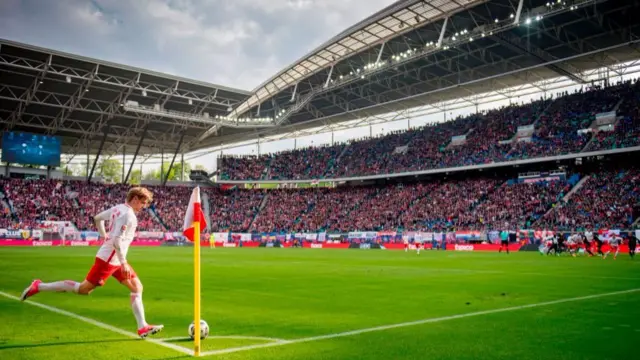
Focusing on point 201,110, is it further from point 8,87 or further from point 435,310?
point 435,310

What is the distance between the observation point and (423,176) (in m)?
58.6

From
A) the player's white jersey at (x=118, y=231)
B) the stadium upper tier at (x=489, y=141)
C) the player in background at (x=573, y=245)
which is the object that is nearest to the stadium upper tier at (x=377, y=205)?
the stadium upper tier at (x=489, y=141)

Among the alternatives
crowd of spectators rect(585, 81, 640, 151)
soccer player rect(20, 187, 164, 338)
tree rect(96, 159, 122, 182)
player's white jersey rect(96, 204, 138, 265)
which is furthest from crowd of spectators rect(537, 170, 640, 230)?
tree rect(96, 159, 122, 182)

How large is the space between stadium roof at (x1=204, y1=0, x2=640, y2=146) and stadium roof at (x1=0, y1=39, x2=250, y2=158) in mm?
7712

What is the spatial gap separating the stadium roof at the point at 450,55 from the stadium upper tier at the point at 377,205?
9890mm

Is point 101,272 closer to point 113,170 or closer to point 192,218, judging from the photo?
point 192,218

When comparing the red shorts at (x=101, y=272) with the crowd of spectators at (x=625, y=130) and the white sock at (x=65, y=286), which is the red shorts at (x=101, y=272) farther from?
the crowd of spectators at (x=625, y=130)

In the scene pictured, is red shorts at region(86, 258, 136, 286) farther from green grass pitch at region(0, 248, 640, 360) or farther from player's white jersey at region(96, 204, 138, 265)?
green grass pitch at region(0, 248, 640, 360)

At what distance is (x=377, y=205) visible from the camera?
56688 mm

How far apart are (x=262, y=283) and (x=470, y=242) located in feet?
102

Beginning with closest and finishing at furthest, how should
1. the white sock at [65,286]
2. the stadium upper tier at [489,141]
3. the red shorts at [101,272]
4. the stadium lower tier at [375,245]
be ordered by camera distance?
the red shorts at [101,272], the white sock at [65,286], the stadium lower tier at [375,245], the stadium upper tier at [489,141]

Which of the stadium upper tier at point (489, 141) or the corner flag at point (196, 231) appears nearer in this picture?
the corner flag at point (196, 231)

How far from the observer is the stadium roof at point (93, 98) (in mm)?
44312

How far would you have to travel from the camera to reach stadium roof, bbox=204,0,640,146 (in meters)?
38.7
